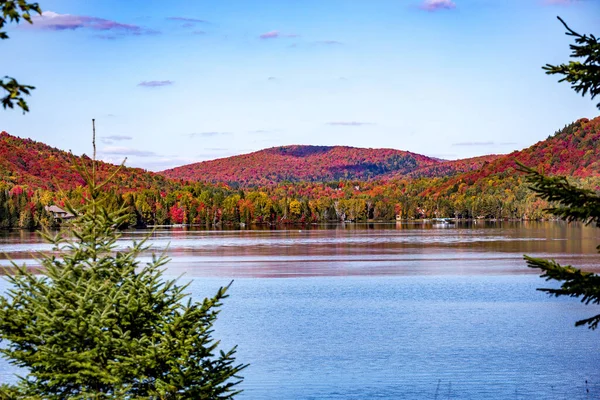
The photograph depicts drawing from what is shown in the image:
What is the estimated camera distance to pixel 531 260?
8375 mm

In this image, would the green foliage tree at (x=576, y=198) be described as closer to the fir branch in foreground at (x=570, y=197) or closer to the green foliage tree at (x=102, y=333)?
the fir branch in foreground at (x=570, y=197)

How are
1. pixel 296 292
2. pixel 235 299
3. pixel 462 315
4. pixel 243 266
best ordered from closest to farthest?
1. pixel 462 315
2. pixel 235 299
3. pixel 296 292
4. pixel 243 266

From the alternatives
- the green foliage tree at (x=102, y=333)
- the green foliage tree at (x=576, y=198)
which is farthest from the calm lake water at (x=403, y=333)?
the green foliage tree at (x=576, y=198)

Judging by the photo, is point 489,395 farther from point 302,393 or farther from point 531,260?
point 531,260

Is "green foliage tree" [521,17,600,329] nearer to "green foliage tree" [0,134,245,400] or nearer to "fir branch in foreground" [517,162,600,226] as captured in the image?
"fir branch in foreground" [517,162,600,226]

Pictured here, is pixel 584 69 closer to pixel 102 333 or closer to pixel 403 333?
pixel 102 333

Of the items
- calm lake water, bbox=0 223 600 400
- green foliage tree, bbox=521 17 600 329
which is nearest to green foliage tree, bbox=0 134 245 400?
calm lake water, bbox=0 223 600 400

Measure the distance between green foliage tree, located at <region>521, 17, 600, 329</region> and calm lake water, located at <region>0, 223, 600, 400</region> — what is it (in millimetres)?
5404

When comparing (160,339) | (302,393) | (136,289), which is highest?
(136,289)

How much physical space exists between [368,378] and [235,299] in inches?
620

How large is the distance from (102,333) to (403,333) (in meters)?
18.1

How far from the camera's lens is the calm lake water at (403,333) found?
19.5 meters

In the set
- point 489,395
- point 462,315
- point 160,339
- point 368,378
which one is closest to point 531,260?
point 160,339

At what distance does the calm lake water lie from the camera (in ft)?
63.8
